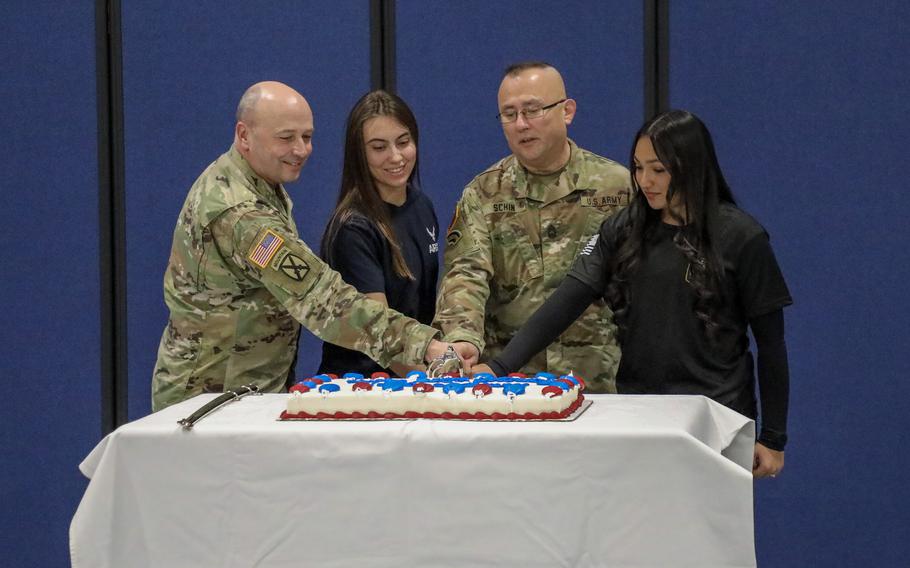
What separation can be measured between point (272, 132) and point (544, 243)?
792 millimetres

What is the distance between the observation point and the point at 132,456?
2129 mm

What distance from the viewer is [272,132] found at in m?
2.94

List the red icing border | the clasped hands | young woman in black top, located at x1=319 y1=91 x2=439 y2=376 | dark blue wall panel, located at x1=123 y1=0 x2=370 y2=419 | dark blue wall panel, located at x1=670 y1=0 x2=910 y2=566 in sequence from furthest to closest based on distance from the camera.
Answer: dark blue wall panel, located at x1=123 y1=0 x2=370 y2=419 → dark blue wall panel, located at x1=670 y1=0 x2=910 y2=566 → young woman in black top, located at x1=319 y1=91 x2=439 y2=376 → the clasped hands → the red icing border

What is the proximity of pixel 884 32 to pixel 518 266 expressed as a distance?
1692 millimetres

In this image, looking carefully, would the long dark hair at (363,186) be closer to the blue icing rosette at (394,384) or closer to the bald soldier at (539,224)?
the bald soldier at (539,224)

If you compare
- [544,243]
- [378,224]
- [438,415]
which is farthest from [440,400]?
[544,243]

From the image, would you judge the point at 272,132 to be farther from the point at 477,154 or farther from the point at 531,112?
the point at 477,154

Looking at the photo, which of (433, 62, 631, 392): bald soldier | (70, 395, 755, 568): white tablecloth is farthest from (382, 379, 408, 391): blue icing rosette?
(433, 62, 631, 392): bald soldier

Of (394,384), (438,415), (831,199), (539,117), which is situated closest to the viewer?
(438,415)

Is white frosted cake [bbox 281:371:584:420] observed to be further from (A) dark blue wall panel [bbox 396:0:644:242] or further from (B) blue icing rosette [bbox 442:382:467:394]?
(A) dark blue wall panel [bbox 396:0:644:242]

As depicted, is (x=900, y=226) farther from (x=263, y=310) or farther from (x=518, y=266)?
(x=263, y=310)

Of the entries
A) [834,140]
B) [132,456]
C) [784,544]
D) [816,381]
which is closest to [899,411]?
[816,381]

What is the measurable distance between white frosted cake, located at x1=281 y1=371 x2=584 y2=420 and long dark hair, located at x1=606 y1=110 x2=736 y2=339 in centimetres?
43

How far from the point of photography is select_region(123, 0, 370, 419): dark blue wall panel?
13.2 feet
